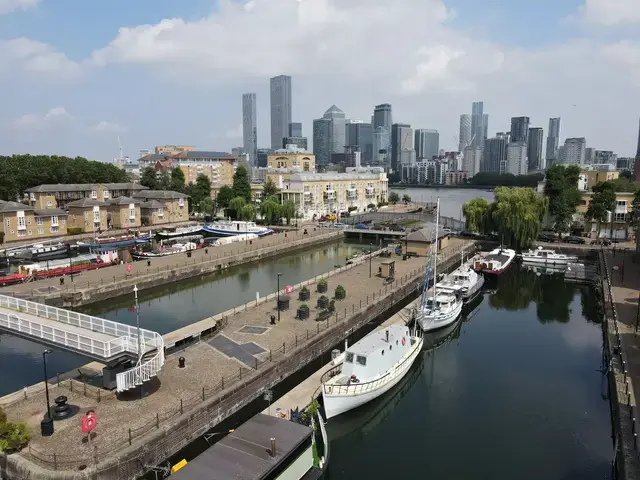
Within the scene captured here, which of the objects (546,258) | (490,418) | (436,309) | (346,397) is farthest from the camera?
(546,258)

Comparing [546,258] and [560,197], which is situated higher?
[560,197]

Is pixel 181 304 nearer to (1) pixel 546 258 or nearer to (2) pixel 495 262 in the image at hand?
(2) pixel 495 262

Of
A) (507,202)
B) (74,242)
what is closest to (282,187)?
(74,242)

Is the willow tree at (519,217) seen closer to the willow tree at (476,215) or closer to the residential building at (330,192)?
the willow tree at (476,215)

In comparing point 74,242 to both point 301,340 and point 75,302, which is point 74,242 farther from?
point 301,340

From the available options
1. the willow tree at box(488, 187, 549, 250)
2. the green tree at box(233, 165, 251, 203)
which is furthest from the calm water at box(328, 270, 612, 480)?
→ the green tree at box(233, 165, 251, 203)

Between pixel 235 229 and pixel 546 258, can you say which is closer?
pixel 546 258

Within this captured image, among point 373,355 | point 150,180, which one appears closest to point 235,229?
point 150,180
